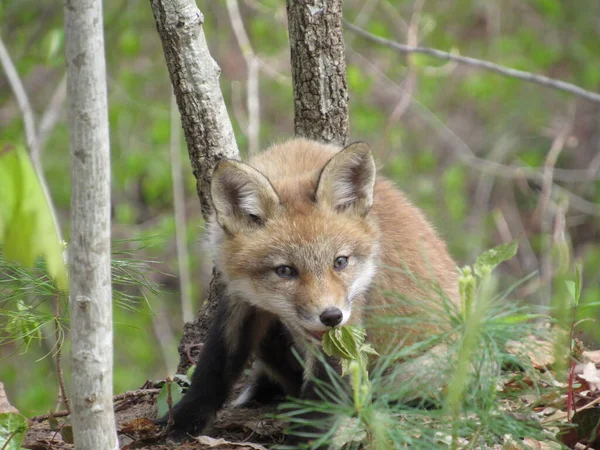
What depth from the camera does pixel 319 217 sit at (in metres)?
3.79

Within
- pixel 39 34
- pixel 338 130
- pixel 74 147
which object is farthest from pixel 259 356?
pixel 39 34

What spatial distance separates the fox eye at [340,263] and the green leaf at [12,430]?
4.90 feet

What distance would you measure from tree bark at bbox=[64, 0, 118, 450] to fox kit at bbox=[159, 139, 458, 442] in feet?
3.65

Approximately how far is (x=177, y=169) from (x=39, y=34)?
8.16 ft

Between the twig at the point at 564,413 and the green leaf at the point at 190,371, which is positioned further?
the green leaf at the point at 190,371

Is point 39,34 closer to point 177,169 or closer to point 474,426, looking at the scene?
point 177,169

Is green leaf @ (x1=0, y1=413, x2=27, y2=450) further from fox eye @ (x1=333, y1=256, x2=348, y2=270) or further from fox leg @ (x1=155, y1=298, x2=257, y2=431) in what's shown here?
fox eye @ (x1=333, y1=256, x2=348, y2=270)

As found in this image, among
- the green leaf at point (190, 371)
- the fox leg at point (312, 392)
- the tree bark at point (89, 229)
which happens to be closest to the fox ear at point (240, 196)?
the fox leg at point (312, 392)

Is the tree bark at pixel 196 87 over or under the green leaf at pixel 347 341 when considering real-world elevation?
over

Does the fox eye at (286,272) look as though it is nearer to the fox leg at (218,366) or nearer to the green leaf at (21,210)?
the fox leg at (218,366)

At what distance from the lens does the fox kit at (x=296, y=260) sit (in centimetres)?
365

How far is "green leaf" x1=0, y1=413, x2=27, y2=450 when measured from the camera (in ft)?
10.1

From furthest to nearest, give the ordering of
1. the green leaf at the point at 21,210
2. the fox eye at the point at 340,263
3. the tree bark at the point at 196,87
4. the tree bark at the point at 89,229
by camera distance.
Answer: the tree bark at the point at 196,87, the fox eye at the point at 340,263, the tree bark at the point at 89,229, the green leaf at the point at 21,210

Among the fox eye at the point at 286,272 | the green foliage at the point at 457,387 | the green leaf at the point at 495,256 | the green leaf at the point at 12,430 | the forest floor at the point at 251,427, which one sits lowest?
the forest floor at the point at 251,427
